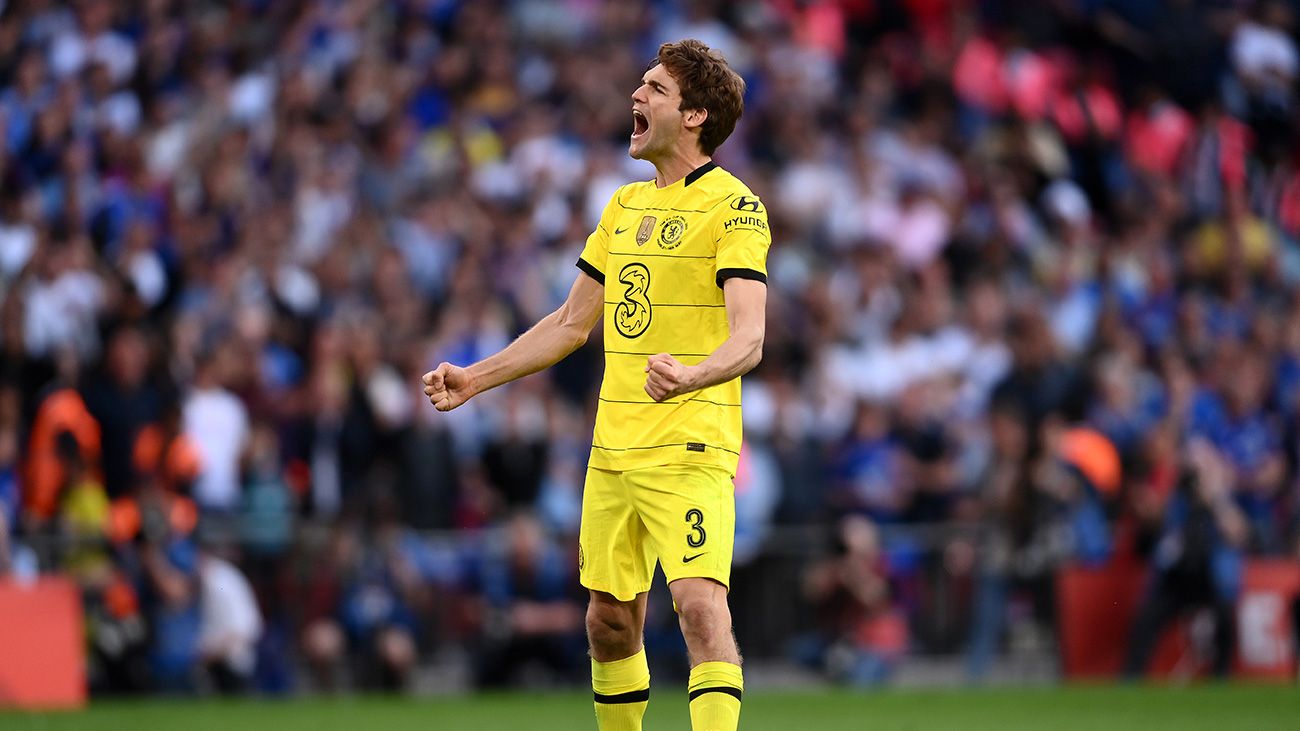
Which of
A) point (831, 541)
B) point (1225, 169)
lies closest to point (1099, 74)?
point (1225, 169)

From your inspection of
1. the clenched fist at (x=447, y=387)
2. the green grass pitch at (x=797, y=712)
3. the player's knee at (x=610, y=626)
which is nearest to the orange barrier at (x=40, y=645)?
the green grass pitch at (x=797, y=712)

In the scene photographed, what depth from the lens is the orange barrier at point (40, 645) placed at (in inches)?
567

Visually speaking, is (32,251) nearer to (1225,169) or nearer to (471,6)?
(471,6)

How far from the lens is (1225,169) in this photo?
2206cm

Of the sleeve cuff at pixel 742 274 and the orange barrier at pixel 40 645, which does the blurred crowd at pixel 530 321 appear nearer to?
the orange barrier at pixel 40 645

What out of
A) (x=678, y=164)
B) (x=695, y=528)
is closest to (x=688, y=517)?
(x=695, y=528)

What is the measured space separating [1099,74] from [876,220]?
190 inches

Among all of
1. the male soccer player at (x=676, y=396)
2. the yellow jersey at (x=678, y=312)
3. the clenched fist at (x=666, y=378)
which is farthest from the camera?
the yellow jersey at (x=678, y=312)

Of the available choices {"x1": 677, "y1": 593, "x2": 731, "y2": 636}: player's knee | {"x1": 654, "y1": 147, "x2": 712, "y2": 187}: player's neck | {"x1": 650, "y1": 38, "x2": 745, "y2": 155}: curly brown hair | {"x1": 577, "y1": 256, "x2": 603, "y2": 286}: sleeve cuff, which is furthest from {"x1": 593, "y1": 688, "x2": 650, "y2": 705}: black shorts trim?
{"x1": 650, "y1": 38, "x2": 745, "y2": 155}: curly brown hair

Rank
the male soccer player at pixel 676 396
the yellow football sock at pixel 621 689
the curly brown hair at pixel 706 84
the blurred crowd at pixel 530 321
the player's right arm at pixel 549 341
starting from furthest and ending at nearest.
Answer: the blurred crowd at pixel 530 321 → the player's right arm at pixel 549 341 → the yellow football sock at pixel 621 689 → the curly brown hair at pixel 706 84 → the male soccer player at pixel 676 396

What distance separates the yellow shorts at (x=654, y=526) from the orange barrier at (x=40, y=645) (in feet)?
25.4

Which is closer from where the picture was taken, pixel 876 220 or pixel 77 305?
pixel 77 305

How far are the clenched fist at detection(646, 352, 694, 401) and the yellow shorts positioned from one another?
24.3 inches

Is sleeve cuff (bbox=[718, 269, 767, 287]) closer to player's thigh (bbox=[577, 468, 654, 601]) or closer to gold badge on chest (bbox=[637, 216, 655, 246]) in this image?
gold badge on chest (bbox=[637, 216, 655, 246])
